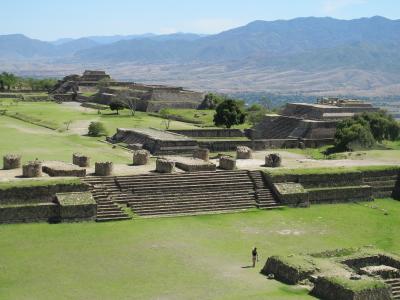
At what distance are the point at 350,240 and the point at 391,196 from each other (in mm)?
10966

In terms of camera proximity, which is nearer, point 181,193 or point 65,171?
point 65,171

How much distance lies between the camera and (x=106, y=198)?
30062 mm

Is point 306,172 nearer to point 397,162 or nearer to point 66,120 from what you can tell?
point 397,162

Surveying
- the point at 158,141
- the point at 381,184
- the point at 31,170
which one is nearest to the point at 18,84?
the point at 158,141

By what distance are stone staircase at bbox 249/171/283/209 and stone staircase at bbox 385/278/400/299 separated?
11134 mm

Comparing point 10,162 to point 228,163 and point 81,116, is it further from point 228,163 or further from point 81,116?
point 81,116

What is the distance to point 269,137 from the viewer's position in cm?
6012

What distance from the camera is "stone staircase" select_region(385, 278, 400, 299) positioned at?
21.3 metres

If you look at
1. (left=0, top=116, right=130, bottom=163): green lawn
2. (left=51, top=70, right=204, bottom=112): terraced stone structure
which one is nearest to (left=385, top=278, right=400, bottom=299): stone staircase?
(left=0, top=116, right=130, bottom=163): green lawn

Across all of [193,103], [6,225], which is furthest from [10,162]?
[193,103]

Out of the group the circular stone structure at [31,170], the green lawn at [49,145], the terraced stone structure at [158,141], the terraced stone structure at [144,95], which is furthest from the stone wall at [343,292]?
the terraced stone structure at [144,95]

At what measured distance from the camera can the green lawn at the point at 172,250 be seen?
20.8 m

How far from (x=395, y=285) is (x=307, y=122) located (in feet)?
121

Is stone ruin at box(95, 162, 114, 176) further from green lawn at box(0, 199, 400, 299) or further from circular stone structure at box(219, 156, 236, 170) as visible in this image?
circular stone structure at box(219, 156, 236, 170)
